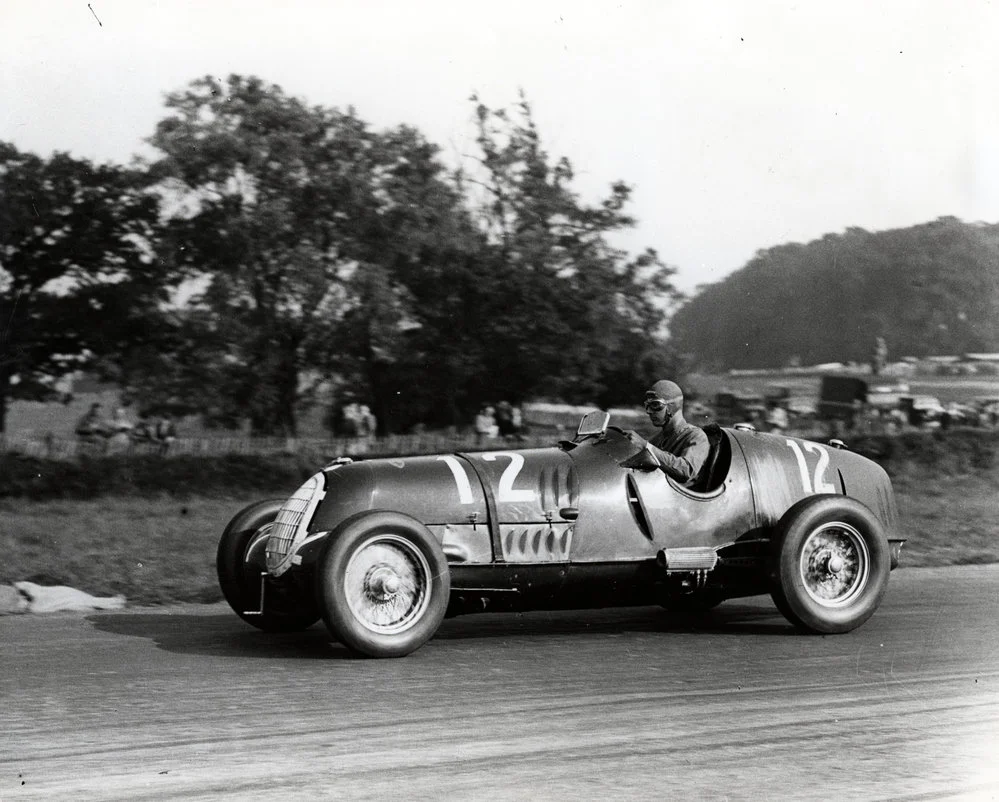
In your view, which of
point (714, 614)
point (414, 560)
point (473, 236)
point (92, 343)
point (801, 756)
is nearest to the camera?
point (801, 756)

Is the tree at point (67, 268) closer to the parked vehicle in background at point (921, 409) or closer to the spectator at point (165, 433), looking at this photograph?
the spectator at point (165, 433)

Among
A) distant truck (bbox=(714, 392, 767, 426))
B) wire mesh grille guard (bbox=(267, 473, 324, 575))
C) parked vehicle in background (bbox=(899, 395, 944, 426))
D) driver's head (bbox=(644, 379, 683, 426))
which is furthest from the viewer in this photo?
parked vehicle in background (bbox=(899, 395, 944, 426))

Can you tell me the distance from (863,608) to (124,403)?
8886mm

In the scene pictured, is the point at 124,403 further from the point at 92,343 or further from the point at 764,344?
the point at 764,344

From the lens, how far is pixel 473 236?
1516 centimetres

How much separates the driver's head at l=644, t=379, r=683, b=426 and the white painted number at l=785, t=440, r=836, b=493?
748mm

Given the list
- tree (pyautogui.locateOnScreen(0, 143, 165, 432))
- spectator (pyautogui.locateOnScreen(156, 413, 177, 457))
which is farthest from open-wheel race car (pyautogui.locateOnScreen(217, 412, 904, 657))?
tree (pyautogui.locateOnScreen(0, 143, 165, 432))

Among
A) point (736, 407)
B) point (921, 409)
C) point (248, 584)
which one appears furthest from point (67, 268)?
point (921, 409)

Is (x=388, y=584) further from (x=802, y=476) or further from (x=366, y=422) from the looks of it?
(x=366, y=422)

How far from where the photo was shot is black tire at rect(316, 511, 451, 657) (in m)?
6.65

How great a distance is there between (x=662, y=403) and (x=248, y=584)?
8.82ft

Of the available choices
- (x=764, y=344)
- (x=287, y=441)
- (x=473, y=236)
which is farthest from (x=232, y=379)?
(x=764, y=344)

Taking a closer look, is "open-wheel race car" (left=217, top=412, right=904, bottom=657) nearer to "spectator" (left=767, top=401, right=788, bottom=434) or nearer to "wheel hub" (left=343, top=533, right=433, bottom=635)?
"wheel hub" (left=343, top=533, right=433, bottom=635)

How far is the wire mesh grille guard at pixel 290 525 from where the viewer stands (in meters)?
7.06
